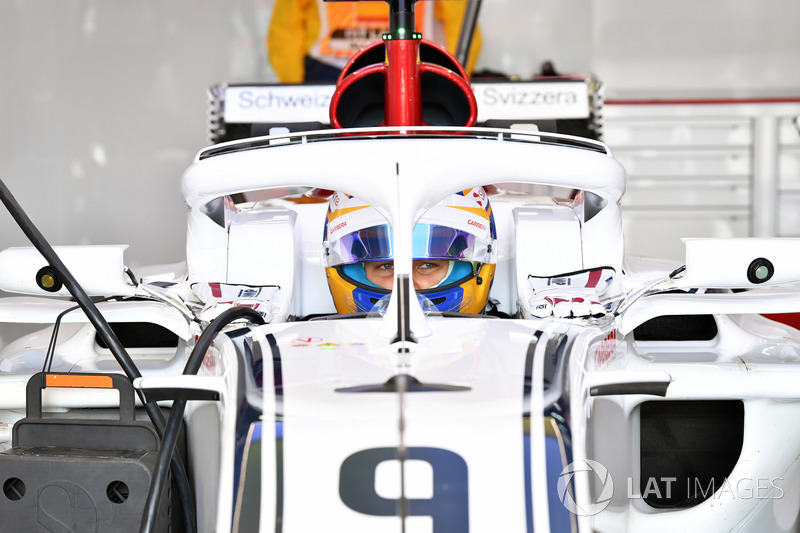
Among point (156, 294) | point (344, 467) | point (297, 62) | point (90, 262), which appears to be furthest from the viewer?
point (297, 62)

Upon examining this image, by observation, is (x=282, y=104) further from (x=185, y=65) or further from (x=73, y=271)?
(x=185, y=65)

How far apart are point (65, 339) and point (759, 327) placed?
1442 millimetres

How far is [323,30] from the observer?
17.1 feet

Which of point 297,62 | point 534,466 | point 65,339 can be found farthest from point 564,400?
point 297,62

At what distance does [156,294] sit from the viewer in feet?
5.46

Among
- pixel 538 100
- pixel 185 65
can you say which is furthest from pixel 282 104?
pixel 185 65

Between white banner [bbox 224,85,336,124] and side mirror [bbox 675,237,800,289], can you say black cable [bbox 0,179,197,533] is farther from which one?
white banner [bbox 224,85,336,124]

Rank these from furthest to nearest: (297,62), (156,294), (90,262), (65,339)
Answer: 1. (297,62)
2. (65,339)
3. (156,294)
4. (90,262)

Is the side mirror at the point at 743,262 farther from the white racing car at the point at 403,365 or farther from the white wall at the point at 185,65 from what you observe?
the white wall at the point at 185,65

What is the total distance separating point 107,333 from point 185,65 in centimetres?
486

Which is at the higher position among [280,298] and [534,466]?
[280,298]

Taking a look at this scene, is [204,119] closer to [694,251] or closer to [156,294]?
[156,294]

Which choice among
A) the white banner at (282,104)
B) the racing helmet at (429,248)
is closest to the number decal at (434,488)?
the racing helmet at (429,248)

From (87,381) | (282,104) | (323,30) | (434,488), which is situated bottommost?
(434,488)
